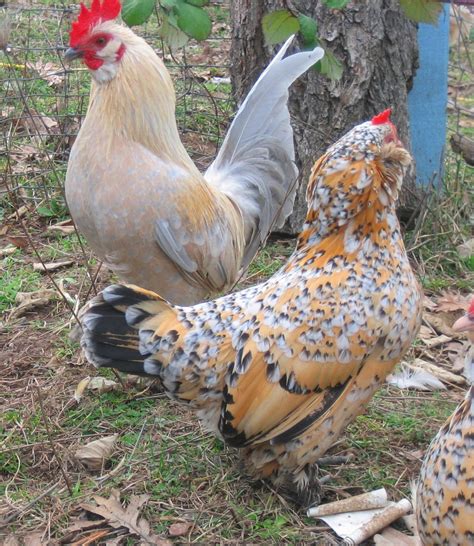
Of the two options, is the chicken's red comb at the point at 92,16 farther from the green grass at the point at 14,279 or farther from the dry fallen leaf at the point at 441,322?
the dry fallen leaf at the point at 441,322

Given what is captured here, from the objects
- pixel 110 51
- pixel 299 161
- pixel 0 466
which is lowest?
pixel 0 466

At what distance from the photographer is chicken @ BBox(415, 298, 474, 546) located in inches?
97.0

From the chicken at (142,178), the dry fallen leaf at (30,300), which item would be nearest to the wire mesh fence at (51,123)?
the dry fallen leaf at (30,300)

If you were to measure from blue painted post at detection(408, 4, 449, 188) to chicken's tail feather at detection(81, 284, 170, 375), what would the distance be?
3171 mm

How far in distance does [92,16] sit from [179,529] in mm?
2404

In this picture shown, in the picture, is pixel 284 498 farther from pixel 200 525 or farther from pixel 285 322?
pixel 285 322

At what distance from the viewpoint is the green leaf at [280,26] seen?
2.65 m

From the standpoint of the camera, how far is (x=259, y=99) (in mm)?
4379

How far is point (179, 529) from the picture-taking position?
3203 millimetres

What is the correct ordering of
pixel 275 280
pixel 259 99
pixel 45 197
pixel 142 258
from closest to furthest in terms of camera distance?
pixel 275 280 → pixel 142 258 → pixel 259 99 → pixel 45 197

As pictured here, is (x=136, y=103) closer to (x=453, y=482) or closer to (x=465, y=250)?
(x=453, y=482)

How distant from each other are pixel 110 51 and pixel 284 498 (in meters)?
2.23

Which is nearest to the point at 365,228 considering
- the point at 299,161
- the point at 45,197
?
the point at 299,161

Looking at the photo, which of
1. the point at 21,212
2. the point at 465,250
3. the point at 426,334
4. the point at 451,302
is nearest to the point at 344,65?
the point at 465,250
